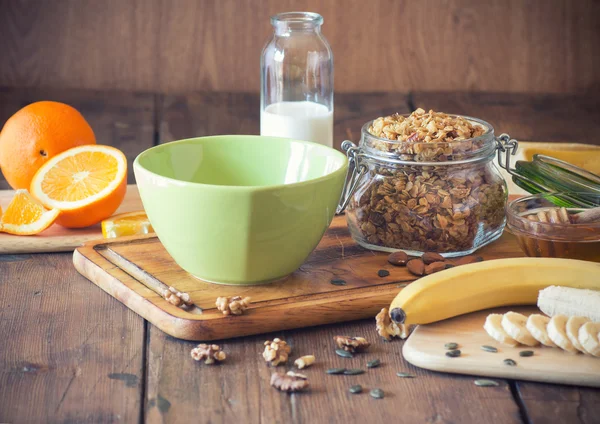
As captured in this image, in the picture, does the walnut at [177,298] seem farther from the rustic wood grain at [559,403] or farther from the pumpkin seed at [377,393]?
the rustic wood grain at [559,403]

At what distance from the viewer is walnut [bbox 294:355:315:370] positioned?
2.72 feet

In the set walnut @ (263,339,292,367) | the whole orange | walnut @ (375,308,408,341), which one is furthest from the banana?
the whole orange

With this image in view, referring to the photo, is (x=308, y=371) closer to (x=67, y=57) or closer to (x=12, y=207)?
(x=12, y=207)

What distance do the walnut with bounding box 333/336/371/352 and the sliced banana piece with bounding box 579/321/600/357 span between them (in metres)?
0.21

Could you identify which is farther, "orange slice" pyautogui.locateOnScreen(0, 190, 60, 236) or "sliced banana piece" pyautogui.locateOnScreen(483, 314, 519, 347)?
"orange slice" pyautogui.locateOnScreen(0, 190, 60, 236)

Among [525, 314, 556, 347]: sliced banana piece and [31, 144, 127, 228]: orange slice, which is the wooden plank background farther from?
[525, 314, 556, 347]: sliced banana piece

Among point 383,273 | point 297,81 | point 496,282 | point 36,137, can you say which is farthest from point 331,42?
point 496,282

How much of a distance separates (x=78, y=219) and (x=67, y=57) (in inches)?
38.5

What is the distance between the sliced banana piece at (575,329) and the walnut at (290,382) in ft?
0.86

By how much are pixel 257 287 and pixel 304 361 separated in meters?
0.17

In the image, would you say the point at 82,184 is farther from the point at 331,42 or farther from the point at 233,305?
the point at 331,42

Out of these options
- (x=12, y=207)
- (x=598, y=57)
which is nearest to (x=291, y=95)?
(x=12, y=207)

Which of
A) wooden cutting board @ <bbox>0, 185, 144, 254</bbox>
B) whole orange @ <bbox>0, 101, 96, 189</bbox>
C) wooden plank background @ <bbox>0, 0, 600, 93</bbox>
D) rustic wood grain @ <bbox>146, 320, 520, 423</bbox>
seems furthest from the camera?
wooden plank background @ <bbox>0, 0, 600, 93</bbox>

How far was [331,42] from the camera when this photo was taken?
214 cm
